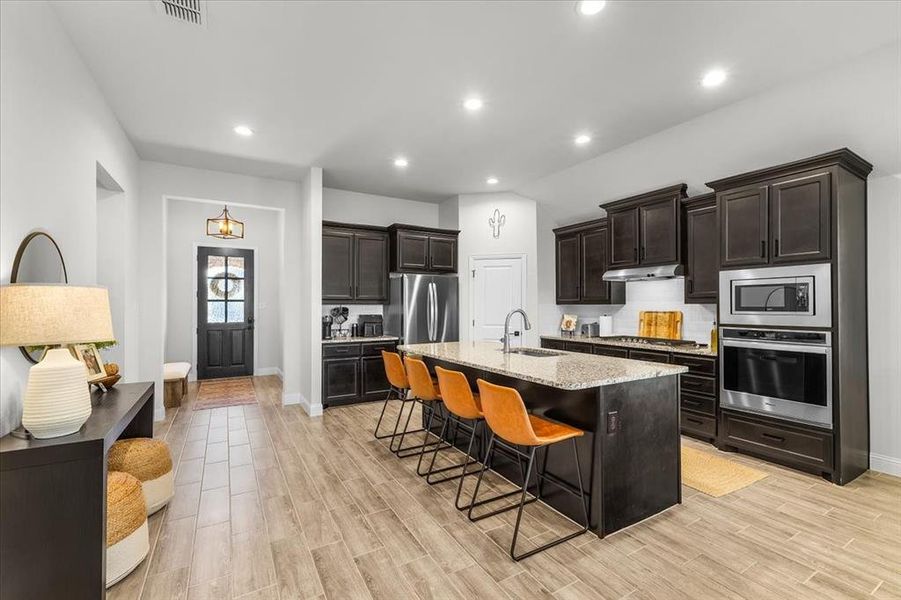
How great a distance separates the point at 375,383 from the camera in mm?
5844

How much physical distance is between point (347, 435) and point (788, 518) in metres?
3.62

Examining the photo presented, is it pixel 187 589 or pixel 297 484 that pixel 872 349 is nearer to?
pixel 297 484

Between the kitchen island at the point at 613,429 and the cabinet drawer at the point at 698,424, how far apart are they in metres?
1.44

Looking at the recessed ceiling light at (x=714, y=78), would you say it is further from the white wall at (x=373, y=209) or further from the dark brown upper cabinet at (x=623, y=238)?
the white wall at (x=373, y=209)

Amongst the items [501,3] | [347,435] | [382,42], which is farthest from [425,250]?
[501,3]

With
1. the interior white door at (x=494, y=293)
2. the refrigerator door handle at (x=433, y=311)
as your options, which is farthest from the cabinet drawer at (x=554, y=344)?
the refrigerator door handle at (x=433, y=311)

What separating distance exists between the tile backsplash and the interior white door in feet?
3.43

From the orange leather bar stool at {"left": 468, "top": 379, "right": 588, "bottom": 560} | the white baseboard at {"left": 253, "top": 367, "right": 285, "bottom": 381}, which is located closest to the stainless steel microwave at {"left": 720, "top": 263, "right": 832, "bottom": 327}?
the orange leather bar stool at {"left": 468, "top": 379, "right": 588, "bottom": 560}

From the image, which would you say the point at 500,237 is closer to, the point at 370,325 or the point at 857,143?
the point at 370,325

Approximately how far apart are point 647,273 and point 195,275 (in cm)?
721

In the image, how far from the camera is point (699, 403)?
4035 mm

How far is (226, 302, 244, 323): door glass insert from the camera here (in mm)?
7707

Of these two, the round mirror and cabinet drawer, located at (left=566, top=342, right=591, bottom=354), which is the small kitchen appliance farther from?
the round mirror

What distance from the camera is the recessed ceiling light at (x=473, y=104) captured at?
3.49 metres
